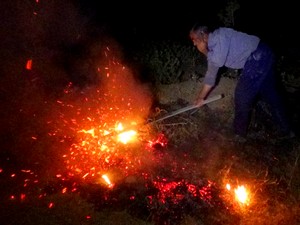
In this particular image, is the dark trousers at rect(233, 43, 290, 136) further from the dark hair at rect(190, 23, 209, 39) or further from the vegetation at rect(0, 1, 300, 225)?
the dark hair at rect(190, 23, 209, 39)

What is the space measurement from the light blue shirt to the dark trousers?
0.40 ft

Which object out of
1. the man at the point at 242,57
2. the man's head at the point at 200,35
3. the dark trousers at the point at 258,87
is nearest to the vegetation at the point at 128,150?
the dark trousers at the point at 258,87

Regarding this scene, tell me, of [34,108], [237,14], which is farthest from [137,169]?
[237,14]

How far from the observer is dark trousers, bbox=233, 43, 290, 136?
5152mm

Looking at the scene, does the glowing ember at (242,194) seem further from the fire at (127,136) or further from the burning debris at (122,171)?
the fire at (127,136)

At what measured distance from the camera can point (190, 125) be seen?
6.38m

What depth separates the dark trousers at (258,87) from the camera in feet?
16.9

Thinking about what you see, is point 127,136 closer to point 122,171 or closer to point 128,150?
point 128,150

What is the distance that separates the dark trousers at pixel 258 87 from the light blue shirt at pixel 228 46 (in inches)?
4.8

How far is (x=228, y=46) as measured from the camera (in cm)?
509

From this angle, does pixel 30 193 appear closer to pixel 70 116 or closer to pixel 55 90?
pixel 70 116

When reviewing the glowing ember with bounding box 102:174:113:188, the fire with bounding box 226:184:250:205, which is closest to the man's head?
the fire with bounding box 226:184:250:205

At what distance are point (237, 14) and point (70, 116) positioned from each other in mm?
5213

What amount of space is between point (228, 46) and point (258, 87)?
85 cm
